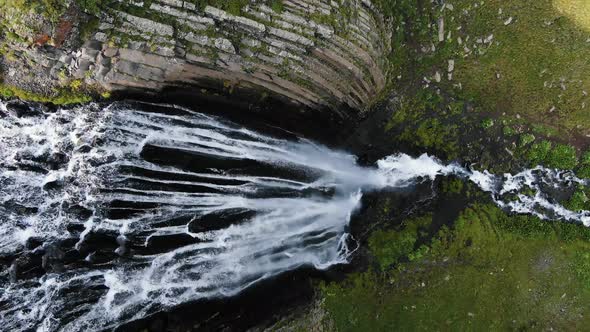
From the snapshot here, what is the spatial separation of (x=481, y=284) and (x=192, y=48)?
12274mm

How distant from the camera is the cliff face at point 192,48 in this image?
11.8 metres

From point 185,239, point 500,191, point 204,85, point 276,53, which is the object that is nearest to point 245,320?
point 185,239

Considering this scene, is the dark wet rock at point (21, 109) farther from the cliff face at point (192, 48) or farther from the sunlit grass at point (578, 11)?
the sunlit grass at point (578, 11)

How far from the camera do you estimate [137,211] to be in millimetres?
12898

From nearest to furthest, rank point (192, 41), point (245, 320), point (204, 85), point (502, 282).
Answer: point (192, 41)
point (204, 85)
point (245, 320)
point (502, 282)

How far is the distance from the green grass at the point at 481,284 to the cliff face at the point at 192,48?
23.0 ft

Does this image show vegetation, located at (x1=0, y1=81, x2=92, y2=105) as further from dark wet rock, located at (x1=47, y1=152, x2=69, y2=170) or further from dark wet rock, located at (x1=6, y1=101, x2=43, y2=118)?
dark wet rock, located at (x1=47, y1=152, x2=69, y2=170)

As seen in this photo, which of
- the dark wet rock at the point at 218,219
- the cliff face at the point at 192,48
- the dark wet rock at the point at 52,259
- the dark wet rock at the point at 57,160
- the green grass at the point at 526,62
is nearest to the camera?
the cliff face at the point at 192,48

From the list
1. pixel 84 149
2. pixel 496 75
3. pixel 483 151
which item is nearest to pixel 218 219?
pixel 84 149

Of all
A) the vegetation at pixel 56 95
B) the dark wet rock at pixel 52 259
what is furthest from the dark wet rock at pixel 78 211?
the vegetation at pixel 56 95

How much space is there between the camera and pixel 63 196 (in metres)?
12.4

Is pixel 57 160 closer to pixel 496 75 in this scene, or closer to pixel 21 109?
pixel 21 109

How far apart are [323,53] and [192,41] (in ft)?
12.6

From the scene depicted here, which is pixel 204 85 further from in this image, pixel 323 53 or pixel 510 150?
pixel 510 150
